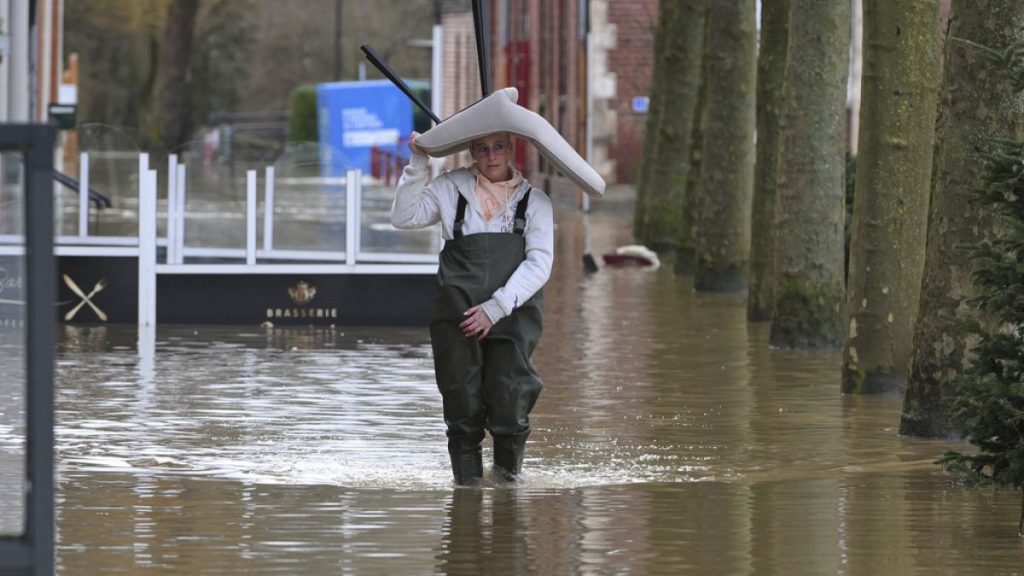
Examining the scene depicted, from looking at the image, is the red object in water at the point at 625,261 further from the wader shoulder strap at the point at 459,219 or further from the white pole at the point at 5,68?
the wader shoulder strap at the point at 459,219

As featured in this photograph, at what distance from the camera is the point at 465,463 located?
9.86 m

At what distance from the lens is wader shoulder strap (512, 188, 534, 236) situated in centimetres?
970

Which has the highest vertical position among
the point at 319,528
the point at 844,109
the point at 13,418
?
the point at 844,109

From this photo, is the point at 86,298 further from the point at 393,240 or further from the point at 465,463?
the point at 465,463

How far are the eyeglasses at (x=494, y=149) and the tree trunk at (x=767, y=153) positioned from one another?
10375 millimetres

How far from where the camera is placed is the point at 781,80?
2105 cm

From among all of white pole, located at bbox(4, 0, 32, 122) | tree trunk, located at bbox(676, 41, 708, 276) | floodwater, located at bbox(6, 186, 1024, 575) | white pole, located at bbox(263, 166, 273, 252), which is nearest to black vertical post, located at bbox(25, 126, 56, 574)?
floodwater, located at bbox(6, 186, 1024, 575)

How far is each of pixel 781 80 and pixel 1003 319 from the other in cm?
1206

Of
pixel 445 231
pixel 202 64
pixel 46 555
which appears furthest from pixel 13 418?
pixel 202 64

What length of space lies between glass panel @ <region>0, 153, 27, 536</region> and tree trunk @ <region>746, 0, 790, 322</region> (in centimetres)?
1434

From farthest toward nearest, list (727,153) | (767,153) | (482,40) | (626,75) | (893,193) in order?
(626,75) < (727,153) < (767,153) < (893,193) < (482,40)

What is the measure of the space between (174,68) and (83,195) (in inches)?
1549

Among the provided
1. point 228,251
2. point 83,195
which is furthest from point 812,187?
point 83,195

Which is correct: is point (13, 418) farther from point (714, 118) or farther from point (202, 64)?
point (202, 64)
